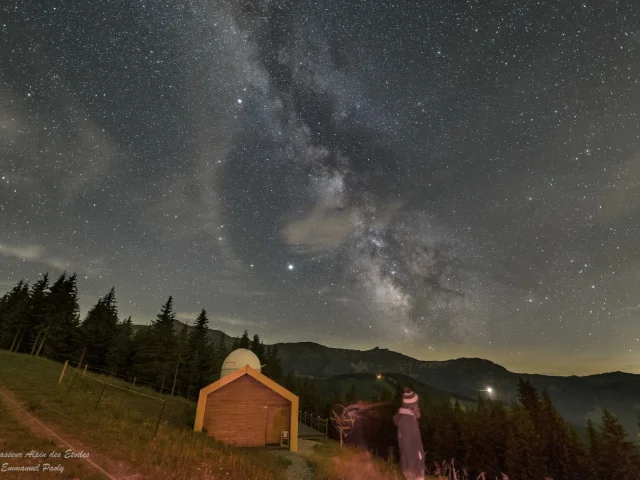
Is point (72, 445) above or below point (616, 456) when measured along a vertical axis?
above

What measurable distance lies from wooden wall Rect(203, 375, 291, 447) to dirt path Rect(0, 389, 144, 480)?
9431 millimetres

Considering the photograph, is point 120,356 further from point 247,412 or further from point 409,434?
point 409,434

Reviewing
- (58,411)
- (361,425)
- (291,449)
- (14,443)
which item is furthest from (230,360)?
(361,425)

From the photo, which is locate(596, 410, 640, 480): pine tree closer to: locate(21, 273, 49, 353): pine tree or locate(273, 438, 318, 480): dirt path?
locate(273, 438, 318, 480): dirt path

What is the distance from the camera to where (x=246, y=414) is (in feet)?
67.9

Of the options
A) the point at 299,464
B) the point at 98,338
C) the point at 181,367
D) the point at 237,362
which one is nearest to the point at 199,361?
the point at 181,367

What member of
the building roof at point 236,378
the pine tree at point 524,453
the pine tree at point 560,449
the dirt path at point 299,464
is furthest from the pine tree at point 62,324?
the pine tree at point 560,449

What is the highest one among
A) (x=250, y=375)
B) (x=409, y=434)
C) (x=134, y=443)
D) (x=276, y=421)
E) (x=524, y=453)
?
(x=250, y=375)

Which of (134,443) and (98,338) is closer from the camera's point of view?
(134,443)

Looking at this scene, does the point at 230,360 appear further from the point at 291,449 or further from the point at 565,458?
the point at 565,458

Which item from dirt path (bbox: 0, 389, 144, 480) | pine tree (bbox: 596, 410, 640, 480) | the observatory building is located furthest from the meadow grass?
pine tree (bbox: 596, 410, 640, 480)

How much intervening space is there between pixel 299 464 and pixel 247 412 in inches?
227

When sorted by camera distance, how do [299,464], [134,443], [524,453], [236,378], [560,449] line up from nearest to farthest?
[134,443]
[299,464]
[236,378]
[524,453]
[560,449]

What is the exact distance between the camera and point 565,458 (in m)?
37.3
